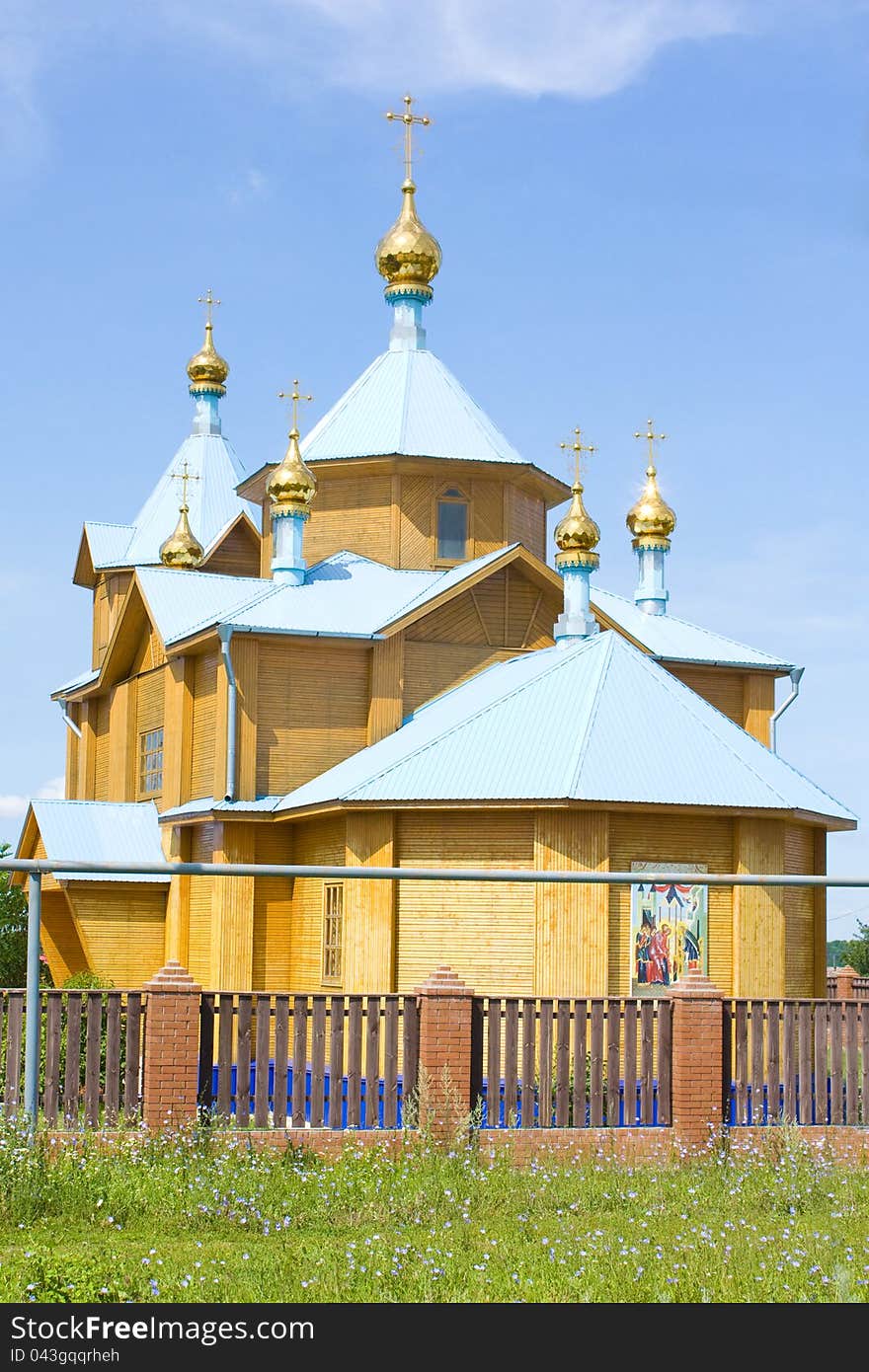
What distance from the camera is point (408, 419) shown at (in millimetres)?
23422

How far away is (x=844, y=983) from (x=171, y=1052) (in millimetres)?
14528

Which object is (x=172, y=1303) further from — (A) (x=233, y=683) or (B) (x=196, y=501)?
(B) (x=196, y=501)

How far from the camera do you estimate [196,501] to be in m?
30.4

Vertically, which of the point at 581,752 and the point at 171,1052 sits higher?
the point at 581,752

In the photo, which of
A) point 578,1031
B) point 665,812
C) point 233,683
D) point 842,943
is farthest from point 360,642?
point 842,943

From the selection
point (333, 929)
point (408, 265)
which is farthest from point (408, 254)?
point (333, 929)

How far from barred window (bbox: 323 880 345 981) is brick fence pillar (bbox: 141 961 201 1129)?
7.55m

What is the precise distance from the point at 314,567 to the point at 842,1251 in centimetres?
1568

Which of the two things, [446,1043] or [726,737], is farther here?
[726,737]

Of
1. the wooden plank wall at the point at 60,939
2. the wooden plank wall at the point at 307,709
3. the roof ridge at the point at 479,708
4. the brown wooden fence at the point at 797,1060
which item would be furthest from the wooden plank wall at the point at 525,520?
the brown wooden fence at the point at 797,1060

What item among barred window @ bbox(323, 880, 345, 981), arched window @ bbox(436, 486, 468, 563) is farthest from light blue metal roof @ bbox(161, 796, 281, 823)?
arched window @ bbox(436, 486, 468, 563)

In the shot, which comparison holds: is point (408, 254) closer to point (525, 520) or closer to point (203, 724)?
point (525, 520)

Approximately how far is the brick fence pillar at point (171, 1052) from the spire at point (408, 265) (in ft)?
53.3

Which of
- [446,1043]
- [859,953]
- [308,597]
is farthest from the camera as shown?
[859,953]
